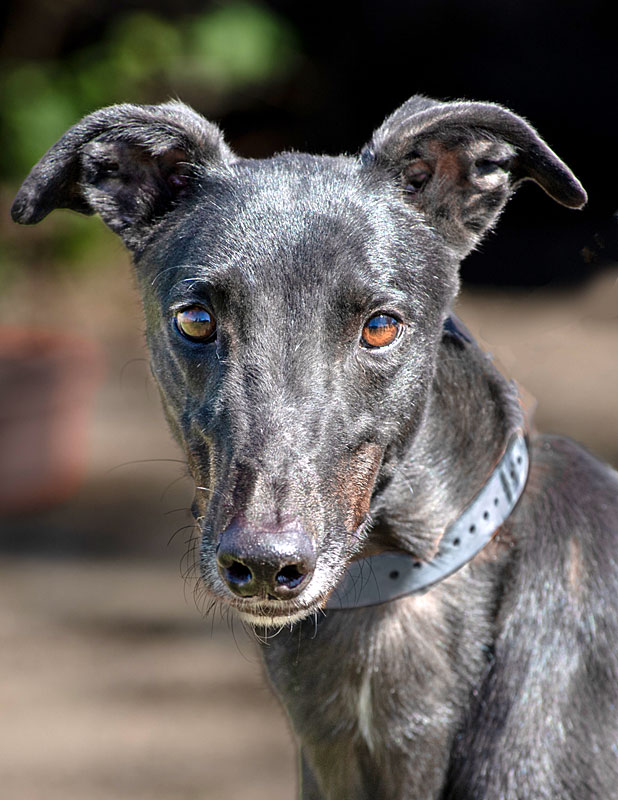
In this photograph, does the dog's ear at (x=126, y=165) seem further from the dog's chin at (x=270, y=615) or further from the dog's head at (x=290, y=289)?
the dog's chin at (x=270, y=615)

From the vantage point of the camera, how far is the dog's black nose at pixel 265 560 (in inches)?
78.2

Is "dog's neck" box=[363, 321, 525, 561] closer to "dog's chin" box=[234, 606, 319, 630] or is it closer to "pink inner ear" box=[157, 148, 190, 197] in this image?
"dog's chin" box=[234, 606, 319, 630]

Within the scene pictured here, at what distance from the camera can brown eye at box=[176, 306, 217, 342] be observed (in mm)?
2336

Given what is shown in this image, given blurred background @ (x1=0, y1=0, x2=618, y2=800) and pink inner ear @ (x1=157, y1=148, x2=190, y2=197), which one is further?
blurred background @ (x1=0, y1=0, x2=618, y2=800)

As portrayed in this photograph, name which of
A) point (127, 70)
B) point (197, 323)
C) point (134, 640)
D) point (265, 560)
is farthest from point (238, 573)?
point (127, 70)

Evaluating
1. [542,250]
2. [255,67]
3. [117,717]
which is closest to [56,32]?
[255,67]

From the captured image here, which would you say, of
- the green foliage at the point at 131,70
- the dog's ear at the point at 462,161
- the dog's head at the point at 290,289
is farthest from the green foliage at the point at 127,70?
the dog's ear at the point at 462,161

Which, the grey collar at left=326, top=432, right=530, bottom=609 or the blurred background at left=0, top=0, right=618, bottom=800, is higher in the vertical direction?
the grey collar at left=326, top=432, right=530, bottom=609

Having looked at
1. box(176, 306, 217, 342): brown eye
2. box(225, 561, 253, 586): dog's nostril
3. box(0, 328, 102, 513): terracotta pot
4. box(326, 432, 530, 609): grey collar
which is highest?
box(176, 306, 217, 342): brown eye

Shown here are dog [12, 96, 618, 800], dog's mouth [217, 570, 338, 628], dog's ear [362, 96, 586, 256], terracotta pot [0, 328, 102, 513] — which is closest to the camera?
dog's mouth [217, 570, 338, 628]

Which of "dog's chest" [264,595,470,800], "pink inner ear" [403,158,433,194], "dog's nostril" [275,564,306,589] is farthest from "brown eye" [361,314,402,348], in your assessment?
"dog's chest" [264,595,470,800]

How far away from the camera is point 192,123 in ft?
8.55

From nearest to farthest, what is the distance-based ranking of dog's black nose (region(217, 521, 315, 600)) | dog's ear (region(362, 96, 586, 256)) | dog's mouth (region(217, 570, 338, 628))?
1. dog's black nose (region(217, 521, 315, 600))
2. dog's mouth (region(217, 570, 338, 628))
3. dog's ear (region(362, 96, 586, 256))

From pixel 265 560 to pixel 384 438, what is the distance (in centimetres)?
49
